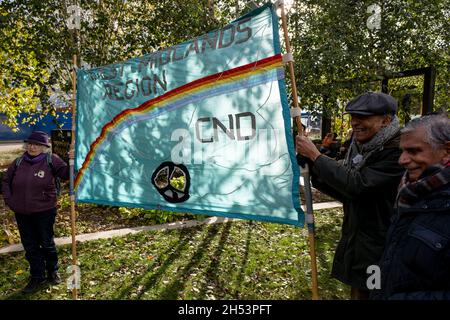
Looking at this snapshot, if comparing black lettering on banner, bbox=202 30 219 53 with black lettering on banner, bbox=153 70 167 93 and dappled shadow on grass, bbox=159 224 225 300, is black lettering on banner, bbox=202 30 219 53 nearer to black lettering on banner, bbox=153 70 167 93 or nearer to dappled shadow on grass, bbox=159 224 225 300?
black lettering on banner, bbox=153 70 167 93

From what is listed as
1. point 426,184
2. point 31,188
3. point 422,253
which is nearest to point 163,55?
point 31,188

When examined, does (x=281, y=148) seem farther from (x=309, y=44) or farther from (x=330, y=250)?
(x=309, y=44)

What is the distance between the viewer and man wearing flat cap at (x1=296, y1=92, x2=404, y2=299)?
2268 millimetres

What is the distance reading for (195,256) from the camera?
539cm

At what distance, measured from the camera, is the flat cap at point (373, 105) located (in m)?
2.32

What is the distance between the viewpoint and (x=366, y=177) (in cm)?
226

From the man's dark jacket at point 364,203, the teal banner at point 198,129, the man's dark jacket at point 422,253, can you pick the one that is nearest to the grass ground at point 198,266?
the teal banner at point 198,129

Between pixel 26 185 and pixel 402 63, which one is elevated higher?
pixel 402 63

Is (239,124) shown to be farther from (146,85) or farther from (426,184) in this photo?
(426,184)

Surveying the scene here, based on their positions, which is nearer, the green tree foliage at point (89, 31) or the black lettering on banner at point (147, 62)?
the black lettering on banner at point (147, 62)

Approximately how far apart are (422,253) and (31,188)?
4.26m

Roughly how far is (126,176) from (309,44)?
5000 mm

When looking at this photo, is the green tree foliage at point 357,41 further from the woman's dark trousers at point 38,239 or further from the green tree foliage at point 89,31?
the woman's dark trousers at point 38,239

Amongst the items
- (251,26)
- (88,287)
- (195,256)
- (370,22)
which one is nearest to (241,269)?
(195,256)
